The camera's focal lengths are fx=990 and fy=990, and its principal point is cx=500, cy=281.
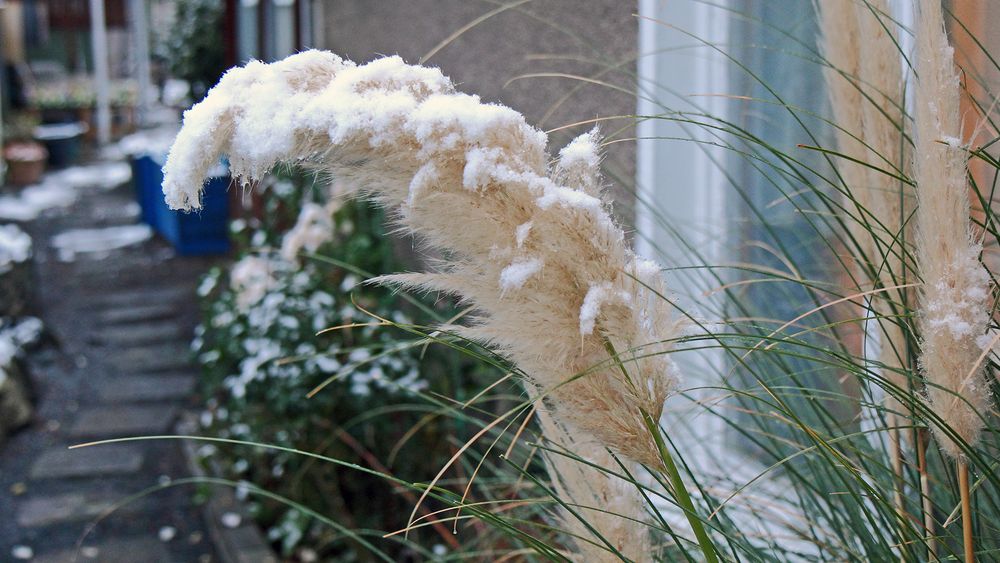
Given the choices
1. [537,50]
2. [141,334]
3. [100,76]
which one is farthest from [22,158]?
[537,50]

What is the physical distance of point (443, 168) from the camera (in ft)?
2.43

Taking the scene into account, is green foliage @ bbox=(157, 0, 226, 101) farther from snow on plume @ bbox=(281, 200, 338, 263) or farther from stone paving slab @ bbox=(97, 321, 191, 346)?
snow on plume @ bbox=(281, 200, 338, 263)

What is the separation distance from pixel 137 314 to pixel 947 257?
596 cm

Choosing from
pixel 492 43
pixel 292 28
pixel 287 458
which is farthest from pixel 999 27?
pixel 292 28

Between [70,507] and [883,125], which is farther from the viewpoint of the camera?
[70,507]

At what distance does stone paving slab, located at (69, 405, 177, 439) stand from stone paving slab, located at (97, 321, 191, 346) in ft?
3.07

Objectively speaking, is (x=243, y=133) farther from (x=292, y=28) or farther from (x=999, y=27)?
(x=292, y=28)

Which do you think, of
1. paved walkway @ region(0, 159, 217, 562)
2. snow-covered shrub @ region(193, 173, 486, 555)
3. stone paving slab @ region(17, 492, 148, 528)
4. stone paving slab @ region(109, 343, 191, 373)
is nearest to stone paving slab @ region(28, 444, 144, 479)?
paved walkway @ region(0, 159, 217, 562)

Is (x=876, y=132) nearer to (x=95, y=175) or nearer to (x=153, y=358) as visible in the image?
(x=153, y=358)

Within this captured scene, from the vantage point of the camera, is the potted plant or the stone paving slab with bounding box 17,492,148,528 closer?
the stone paving slab with bounding box 17,492,148,528

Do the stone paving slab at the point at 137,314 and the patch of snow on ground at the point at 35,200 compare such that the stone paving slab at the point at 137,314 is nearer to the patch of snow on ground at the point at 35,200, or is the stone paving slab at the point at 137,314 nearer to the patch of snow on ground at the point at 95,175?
the patch of snow on ground at the point at 35,200

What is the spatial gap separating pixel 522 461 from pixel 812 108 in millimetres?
1119

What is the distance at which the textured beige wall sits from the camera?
8.16ft

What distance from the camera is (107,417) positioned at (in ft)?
15.6
